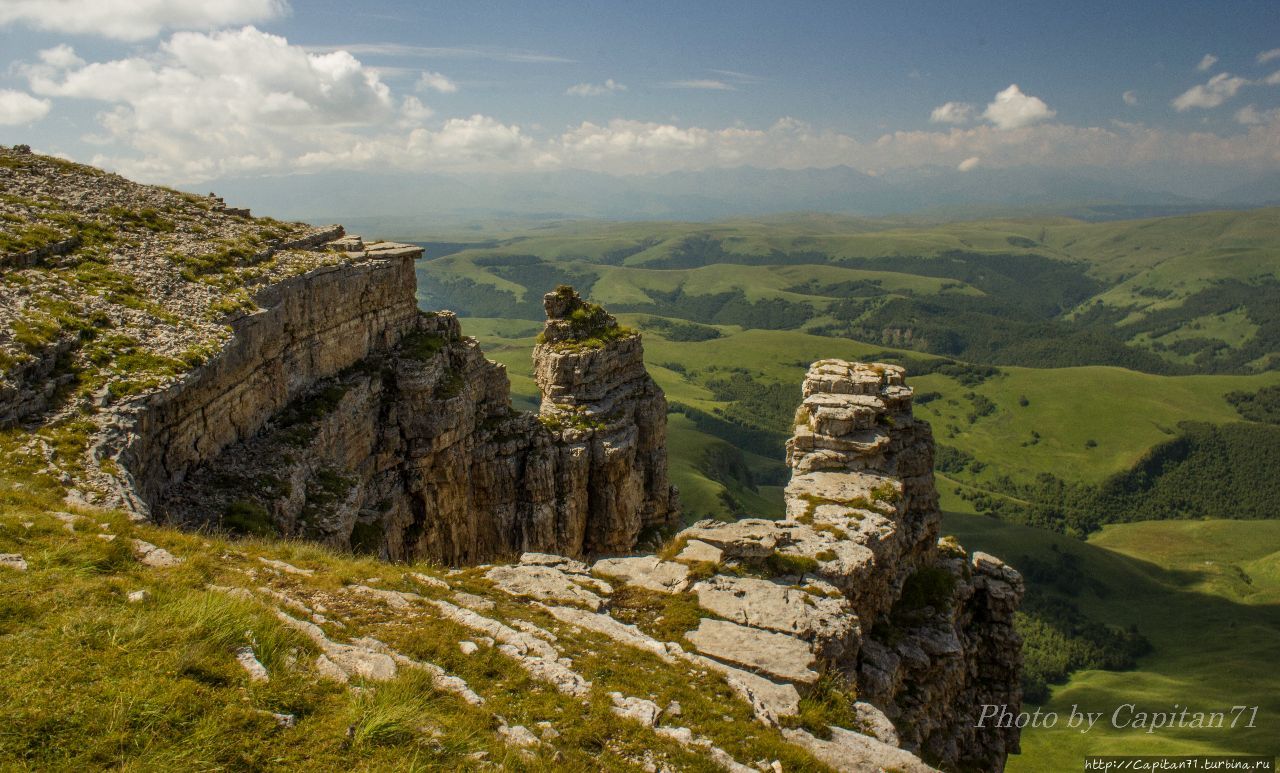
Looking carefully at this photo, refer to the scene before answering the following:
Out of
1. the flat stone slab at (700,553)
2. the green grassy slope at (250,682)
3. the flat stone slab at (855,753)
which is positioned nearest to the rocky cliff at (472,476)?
the flat stone slab at (855,753)

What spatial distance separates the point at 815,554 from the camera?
28547mm

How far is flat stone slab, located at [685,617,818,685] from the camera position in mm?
19406

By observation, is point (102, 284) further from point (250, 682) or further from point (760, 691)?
point (760, 691)

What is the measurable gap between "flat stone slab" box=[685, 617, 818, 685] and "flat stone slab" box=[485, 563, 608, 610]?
12.0 ft

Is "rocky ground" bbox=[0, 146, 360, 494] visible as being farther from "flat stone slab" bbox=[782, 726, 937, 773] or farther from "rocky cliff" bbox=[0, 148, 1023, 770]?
"flat stone slab" bbox=[782, 726, 937, 773]

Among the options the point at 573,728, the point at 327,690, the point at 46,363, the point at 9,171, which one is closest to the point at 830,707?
the point at 573,728

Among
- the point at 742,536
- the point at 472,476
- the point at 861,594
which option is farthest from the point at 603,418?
the point at 861,594

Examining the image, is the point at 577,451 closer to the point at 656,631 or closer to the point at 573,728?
the point at 656,631

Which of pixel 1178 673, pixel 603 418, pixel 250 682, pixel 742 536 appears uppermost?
pixel 250 682

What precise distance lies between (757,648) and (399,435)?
28.2 m

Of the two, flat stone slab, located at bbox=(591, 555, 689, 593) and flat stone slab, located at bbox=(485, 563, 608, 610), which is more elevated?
flat stone slab, located at bbox=(485, 563, 608, 610)

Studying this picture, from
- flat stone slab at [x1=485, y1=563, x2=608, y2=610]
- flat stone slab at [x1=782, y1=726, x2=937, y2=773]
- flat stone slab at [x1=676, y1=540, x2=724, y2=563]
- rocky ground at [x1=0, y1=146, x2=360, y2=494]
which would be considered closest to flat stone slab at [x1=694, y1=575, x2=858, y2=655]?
flat stone slab at [x1=676, y1=540, x2=724, y2=563]

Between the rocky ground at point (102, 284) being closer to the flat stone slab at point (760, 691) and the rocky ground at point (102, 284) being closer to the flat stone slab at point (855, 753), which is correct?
the flat stone slab at point (760, 691)

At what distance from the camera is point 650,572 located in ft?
82.7
